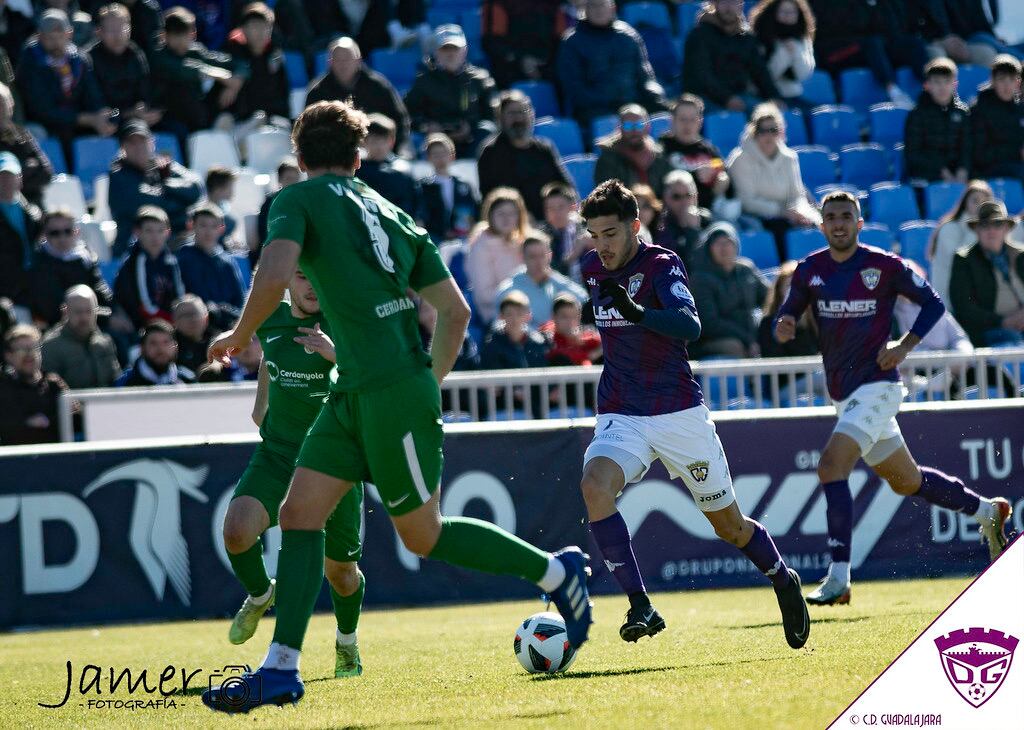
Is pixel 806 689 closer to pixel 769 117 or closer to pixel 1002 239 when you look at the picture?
pixel 1002 239

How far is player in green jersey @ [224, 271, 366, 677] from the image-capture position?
7.80m

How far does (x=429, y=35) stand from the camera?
18.3 meters

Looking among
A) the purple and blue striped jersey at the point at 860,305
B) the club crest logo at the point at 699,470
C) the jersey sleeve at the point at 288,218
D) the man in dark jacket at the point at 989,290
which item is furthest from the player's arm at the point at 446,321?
the man in dark jacket at the point at 989,290

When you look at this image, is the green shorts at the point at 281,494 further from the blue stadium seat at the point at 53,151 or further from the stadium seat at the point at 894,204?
the stadium seat at the point at 894,204

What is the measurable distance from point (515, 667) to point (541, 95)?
11056 millimetres

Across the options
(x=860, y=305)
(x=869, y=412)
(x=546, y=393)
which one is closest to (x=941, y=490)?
(x=869, y=412)

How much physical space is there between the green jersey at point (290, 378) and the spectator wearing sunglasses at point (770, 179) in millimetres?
8891

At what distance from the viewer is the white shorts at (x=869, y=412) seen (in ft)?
31.8

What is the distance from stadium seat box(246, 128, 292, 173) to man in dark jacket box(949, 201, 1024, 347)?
660 cm

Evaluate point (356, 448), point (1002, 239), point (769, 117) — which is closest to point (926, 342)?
point (1002, 239)

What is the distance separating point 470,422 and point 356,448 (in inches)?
240

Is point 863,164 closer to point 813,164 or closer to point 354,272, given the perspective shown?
point 813,164

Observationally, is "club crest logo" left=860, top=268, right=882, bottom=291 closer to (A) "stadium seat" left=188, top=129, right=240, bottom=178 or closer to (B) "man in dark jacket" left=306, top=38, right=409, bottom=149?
(B) "man in dark jacket" left=306, top=38, right=409, bottom=149

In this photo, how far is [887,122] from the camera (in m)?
18.8
